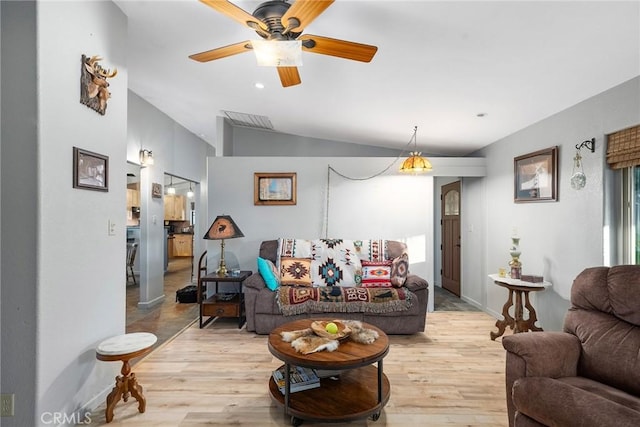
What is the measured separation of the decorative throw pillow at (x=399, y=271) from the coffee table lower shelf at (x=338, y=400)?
58.0 inches

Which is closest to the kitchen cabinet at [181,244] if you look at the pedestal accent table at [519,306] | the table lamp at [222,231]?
the table lamp at [222,231]

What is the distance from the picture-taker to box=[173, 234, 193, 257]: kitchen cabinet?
9972mm

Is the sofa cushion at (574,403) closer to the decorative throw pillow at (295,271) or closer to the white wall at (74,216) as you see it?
the decorative throw pillow at (295,271)

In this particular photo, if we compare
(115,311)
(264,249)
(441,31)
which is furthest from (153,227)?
(441,31)

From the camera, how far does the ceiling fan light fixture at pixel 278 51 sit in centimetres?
183

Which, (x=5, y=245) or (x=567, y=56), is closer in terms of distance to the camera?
(x=5, y=245)

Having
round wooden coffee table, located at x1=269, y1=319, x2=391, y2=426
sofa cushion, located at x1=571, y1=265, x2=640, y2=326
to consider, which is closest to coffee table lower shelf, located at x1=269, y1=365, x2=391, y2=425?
round wooden coffee table, located at x1=269, y1=319, x2=391, y2=426

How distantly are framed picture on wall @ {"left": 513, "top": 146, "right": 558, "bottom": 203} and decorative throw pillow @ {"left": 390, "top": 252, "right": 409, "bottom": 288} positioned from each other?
1.62 meters

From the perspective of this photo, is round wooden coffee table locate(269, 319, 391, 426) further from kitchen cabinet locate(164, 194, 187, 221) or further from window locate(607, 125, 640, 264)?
kitchen cabinet locate(164, 194, 187, 221)

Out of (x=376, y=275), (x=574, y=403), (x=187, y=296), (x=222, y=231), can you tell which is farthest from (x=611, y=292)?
(x=187, y=296)

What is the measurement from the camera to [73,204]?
6.38 ft

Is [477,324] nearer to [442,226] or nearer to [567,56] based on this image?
[442,226]

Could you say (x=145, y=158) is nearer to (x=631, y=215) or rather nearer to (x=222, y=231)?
(x=222, y=231)

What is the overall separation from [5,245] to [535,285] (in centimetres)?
421
